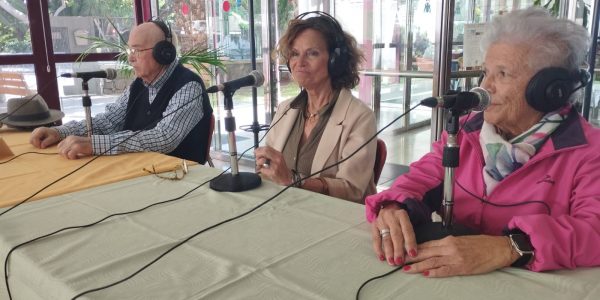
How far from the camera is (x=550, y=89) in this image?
111cm

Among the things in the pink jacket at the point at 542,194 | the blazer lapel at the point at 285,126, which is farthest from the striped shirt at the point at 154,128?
the pink jacket at the point at 542,194

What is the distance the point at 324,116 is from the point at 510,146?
84 centimetres

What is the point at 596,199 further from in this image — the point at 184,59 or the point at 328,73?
the point at 184,59

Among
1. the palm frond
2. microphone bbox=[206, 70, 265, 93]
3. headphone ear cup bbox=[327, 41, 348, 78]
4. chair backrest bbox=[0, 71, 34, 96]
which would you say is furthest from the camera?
the palm frond

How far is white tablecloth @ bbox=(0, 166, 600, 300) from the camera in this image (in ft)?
2.85

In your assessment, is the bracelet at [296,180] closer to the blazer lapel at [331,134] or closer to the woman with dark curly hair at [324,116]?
the woman with dark curly hair at [324,116]

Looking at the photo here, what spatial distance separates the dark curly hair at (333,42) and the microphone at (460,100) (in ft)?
Result: 3.13

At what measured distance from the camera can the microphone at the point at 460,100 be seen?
0.97m

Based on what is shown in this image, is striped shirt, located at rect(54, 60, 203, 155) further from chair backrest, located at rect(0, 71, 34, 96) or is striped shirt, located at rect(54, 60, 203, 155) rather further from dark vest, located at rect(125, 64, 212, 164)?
chair backrest, located at rect(0, 71, 34, 96)

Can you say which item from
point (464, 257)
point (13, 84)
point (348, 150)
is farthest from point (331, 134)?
point (13, 84)

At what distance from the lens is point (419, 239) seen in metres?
0.99

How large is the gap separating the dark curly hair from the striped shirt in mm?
526

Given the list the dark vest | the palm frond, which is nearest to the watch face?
the dark vest

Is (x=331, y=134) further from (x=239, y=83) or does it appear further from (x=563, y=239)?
(x=563, y=239)
